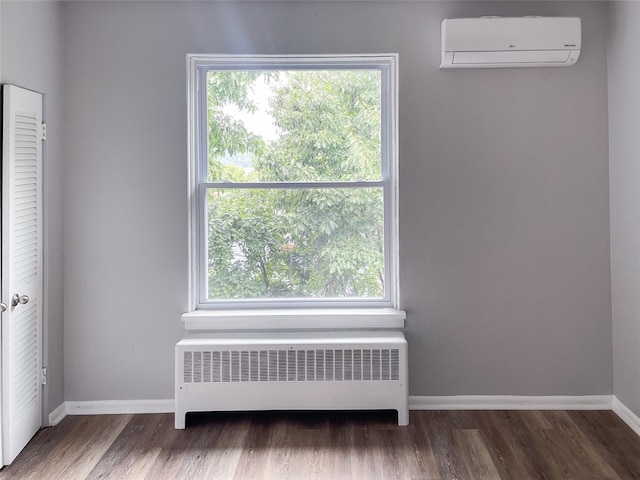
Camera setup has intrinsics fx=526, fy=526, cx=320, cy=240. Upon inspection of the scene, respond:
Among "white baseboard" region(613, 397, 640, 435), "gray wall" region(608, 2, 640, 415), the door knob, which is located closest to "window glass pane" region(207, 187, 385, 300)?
the door knob

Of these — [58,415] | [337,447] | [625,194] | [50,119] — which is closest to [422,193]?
[625,194]

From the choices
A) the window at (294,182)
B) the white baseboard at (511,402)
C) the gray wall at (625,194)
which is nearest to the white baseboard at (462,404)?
the white baseboard at (511,402)

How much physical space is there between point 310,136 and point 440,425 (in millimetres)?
1870

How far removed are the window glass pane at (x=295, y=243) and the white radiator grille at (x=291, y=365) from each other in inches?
17.7

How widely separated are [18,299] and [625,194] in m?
3.29

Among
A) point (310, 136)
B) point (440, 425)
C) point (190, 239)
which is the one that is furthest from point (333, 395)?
point (310, 136)

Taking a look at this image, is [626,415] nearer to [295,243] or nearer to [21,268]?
[295,243]

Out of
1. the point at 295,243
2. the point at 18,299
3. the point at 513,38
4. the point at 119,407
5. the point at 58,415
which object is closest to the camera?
the point at 18,299

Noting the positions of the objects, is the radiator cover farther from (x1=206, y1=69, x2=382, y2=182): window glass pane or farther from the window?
(x1=206, y1=69, x2=382, y2=182): window glass pane

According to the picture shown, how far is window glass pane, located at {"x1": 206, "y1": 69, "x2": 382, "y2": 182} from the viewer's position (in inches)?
128

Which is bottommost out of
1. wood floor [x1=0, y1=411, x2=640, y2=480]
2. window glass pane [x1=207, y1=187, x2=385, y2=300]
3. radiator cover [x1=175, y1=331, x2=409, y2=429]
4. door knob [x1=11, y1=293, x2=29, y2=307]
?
wood floor [x1=0, y1=411, x2=640, y2=480]

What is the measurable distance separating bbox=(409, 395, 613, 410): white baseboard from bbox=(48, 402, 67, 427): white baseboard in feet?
6.84

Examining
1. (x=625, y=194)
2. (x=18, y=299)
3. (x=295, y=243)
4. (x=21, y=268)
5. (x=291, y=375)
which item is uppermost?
(x=625, y=194)

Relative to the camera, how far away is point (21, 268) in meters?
2.68
